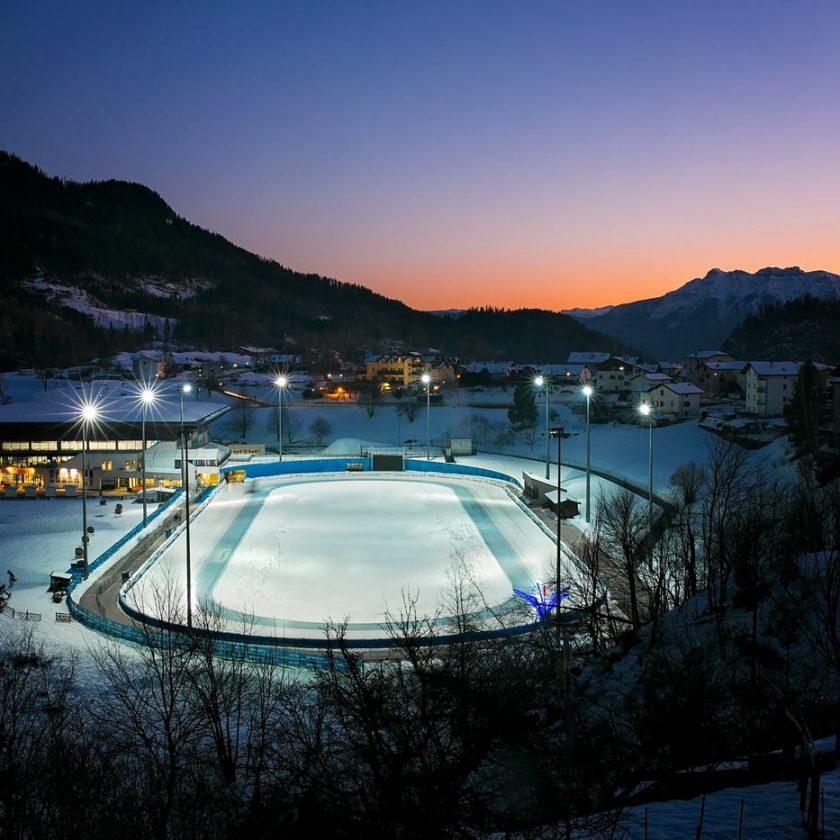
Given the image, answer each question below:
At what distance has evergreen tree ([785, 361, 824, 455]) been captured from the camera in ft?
138

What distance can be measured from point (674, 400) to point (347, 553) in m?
45.2

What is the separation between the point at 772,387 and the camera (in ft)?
199

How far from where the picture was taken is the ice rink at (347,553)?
22578 millimetres

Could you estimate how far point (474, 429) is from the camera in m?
72.2

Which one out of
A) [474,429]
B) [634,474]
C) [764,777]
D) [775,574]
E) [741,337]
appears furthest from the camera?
[741,337]

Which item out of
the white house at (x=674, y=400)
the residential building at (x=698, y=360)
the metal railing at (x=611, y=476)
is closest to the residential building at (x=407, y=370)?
the residential building at (x=698, y=360)

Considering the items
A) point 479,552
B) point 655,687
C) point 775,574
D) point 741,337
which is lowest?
point 479,552

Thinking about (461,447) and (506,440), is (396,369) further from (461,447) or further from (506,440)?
(461,447)

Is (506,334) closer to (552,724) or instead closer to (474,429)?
(474,429)

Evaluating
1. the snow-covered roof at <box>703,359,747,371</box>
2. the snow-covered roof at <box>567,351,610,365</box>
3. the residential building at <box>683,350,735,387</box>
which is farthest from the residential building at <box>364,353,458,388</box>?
the snow-covered roof at <box>703,359,747,371</box>

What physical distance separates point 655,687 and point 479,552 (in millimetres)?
15895

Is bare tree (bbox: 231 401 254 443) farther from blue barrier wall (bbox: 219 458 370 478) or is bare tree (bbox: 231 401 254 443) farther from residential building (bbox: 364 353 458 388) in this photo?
blue barrier wall (bbox: 219 458 370 478)

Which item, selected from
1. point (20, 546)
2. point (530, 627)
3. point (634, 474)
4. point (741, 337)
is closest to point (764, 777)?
point (530, 627)

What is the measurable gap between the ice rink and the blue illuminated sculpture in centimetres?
147
